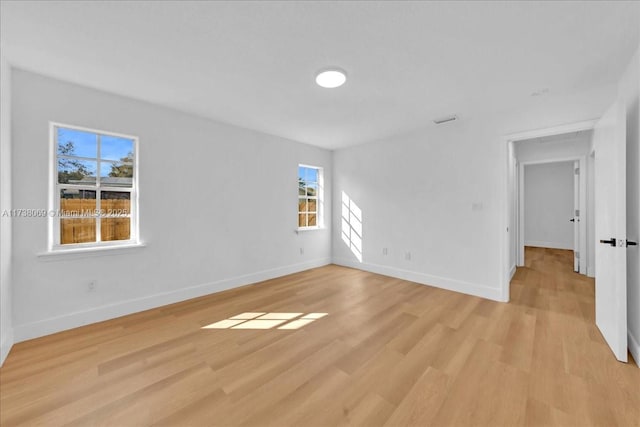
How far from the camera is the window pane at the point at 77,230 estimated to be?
2666mm

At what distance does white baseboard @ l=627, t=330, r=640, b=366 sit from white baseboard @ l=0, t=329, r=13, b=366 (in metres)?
5.07

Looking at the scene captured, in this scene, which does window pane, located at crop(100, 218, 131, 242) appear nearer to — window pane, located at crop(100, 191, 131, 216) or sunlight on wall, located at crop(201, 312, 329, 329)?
window pane, located at crop(100, 191, 131, 216)

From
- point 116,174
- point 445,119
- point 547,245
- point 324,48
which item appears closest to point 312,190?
point 445,119

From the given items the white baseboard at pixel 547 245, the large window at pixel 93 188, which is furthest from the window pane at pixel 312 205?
the white baseboard at pixel 547 245

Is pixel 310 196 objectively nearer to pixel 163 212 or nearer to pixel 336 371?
pixel 163 212

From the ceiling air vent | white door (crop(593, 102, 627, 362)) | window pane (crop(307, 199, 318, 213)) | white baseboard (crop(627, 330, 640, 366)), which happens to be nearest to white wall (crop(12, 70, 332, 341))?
window pane (crop(307, 199, 318, 213))

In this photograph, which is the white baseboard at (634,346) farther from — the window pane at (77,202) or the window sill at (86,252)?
the window pane at (77,202)

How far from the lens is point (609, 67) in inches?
90.6

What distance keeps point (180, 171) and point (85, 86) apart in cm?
124

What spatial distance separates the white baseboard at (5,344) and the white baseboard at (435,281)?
455 centimetres

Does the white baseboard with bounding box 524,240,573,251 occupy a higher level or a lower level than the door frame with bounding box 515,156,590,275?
lower

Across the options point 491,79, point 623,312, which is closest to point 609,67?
point 491,79

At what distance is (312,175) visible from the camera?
17.7 feet

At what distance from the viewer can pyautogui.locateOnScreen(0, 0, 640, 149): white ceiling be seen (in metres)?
1.66
